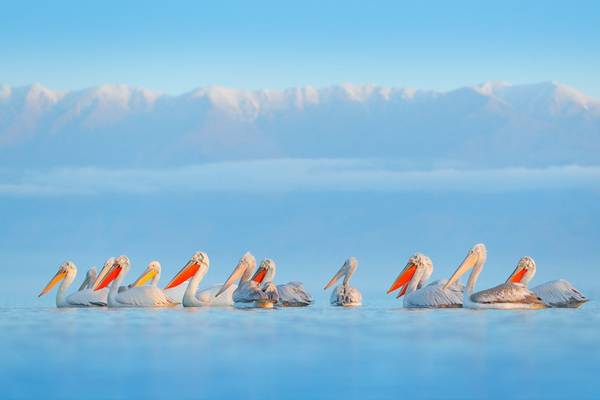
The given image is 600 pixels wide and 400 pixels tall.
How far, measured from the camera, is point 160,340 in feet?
46.8

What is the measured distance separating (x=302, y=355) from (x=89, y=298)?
28.9ft

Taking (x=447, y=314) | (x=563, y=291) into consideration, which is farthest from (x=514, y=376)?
(x=563, y=291)

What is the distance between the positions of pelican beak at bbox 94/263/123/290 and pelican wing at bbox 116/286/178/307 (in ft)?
5.64

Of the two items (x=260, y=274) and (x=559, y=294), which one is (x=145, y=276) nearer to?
(x=260, y=274)

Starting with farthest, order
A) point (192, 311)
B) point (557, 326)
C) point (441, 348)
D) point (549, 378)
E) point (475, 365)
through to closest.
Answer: point (192, 311)
point (557, 326)
point (441, 348)
point (475, 365)
point (549, 378)

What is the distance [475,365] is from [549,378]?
1013 millimetres

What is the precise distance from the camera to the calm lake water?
10289mm

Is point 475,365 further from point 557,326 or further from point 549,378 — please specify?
point 557,326

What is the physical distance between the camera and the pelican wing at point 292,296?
20875 mm

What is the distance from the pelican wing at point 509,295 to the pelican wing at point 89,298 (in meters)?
6.23

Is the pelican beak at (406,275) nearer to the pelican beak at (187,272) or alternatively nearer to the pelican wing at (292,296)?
the pelican wing at (292,296)

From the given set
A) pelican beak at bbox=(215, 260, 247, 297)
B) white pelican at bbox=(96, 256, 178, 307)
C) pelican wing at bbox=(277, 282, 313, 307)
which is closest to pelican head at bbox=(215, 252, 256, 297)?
pelican beak at bbox=(215, 260, 247, 297)

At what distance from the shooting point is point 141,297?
65.7 feet

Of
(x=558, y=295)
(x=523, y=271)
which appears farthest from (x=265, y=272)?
(x=558, y=295)
